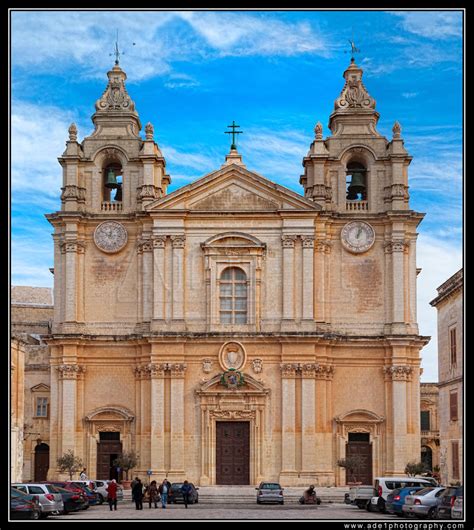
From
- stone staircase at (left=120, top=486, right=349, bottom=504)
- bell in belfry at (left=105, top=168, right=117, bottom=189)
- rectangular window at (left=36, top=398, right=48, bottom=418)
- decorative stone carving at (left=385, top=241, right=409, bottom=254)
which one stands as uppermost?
bell in belfry at (left=105, top=168, right=117, bottom=189)

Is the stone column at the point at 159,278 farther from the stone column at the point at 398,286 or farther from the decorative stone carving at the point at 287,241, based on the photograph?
the stone column at the point at 398,286

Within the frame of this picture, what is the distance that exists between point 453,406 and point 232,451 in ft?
32.2

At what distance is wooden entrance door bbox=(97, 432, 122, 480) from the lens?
52.5 m

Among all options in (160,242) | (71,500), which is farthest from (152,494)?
(160,242)

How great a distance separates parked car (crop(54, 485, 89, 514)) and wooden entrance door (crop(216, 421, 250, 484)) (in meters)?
11.7

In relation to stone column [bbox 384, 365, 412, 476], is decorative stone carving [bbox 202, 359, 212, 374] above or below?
above

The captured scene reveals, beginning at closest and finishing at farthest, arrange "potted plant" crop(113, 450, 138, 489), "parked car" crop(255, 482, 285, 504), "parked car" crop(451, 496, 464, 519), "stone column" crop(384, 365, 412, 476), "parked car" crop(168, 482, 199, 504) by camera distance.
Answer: "parked car" crop(451, 496, 464, 519)
"parked car" crop(255, 482, 285, 504)
"parked car" crop(168, 482, 199, 504)
"potted plant" crop(113, 450, 138, 489)
"stone column" crop(384, 365, 412, 476)

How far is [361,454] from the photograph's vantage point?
52375mm

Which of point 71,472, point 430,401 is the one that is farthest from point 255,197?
point 430,401

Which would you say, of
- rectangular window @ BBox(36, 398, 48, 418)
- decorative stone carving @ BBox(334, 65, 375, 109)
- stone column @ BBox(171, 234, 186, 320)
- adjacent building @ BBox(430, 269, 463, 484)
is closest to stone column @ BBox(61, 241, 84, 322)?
stone column @ BBox(171, 234, 186, 320)

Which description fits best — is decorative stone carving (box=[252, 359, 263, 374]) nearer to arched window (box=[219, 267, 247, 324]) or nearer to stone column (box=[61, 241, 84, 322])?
arched window (box=[219, 267, 247, 324])

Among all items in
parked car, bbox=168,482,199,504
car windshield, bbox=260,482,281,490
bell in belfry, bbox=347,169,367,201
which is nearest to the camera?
car windshield, bbox=260,482,281,490

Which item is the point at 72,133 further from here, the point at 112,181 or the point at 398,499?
Answer: the point at 398,499

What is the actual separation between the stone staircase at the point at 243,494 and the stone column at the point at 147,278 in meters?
8.00
